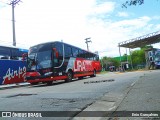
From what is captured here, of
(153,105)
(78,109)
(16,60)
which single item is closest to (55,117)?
(78,109)

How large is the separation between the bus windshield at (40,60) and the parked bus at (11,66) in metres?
3.17

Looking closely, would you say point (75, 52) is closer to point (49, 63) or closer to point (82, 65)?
point (82, 65)

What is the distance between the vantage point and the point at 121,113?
7.23 meters

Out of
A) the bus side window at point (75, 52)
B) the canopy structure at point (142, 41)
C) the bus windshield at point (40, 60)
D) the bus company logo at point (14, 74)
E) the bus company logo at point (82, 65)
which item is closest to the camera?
the bus windshield at point (40, 60)

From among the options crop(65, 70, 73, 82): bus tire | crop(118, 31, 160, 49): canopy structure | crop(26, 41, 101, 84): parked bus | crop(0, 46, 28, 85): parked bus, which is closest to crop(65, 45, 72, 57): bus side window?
crop(26, 41, 101, 84): parked bus

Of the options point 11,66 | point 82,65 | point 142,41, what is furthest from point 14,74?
point 142,41

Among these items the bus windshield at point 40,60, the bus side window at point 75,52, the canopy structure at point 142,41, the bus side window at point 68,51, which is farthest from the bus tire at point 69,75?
the canopy structure at point 142,41

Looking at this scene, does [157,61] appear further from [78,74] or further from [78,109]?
[78,109]

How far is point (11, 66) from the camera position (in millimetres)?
24672

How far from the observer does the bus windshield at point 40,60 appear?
20.9 metres

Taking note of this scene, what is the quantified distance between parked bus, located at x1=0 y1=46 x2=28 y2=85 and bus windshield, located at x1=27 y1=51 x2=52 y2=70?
125 inches

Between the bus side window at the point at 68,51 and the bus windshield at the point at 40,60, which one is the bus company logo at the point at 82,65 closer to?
the bus side window at the point at 68,51

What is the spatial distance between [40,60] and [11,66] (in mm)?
4519

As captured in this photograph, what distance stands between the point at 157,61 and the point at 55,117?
52617 millimetres
